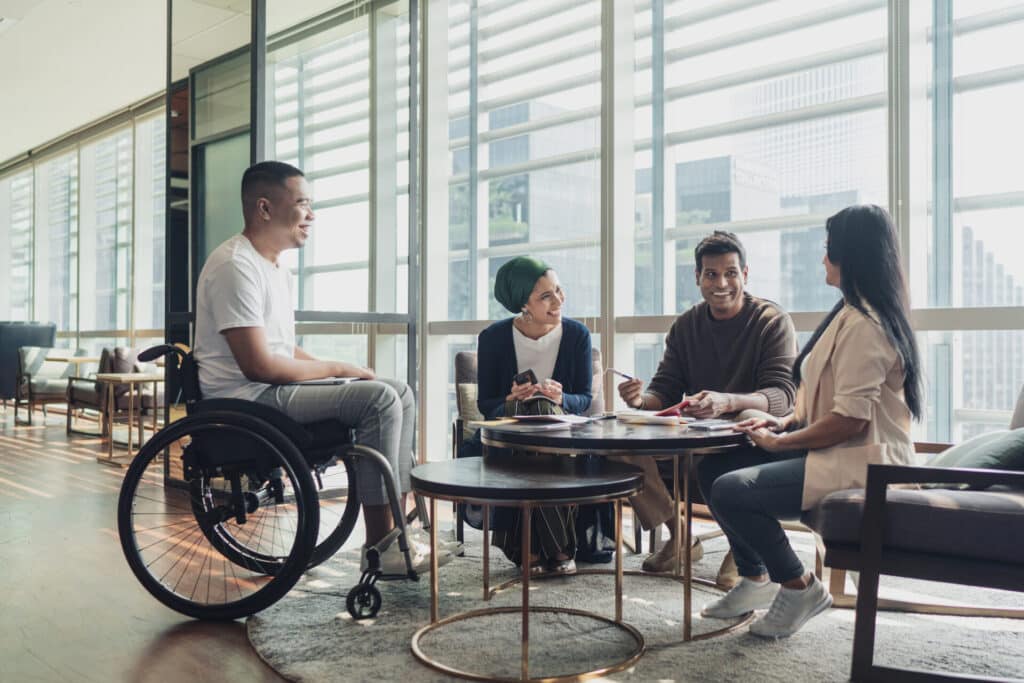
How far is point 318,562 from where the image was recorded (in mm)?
2818

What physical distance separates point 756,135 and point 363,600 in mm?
2735

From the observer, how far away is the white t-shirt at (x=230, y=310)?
2.53 meters

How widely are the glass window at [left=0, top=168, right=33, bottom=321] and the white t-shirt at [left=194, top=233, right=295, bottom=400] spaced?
33.7ft

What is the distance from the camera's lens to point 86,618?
2.54 metres

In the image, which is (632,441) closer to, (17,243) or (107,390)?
(107,390)

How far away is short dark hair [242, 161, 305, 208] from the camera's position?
9.28 ft

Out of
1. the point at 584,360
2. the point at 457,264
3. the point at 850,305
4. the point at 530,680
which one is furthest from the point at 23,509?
the point at 850,305

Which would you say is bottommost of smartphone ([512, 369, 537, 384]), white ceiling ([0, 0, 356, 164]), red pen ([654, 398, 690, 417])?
red pen ([654, 398, 690, 417])

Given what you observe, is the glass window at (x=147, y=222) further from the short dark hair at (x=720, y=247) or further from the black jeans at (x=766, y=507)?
the black jeans at (x=766, y=507)

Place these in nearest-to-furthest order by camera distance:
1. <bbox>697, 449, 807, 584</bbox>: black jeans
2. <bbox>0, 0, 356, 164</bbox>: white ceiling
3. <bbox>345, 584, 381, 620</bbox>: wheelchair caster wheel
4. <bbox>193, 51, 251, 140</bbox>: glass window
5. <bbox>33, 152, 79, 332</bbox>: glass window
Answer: <bbox>697, 449, 807, 584</bbox>: black jeans
<bbox>345, 584, 381, 620</bbox>: wheelchair caster wheel
<bbox>193, 51, 251, 140</bbox>: glass window
<bbox>0, 0, 356, 164</bbox>: white ceiling
<bbox>33, 152, 79, 332</bbox>: glass window

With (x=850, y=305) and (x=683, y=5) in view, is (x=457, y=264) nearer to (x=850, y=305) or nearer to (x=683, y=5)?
(x=683, y=5)

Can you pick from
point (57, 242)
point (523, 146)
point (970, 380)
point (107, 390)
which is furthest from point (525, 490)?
point (57, 242)

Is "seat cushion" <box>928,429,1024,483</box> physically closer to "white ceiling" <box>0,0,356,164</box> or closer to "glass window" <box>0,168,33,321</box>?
"white ceiling" <box>0,0,356,164</box>

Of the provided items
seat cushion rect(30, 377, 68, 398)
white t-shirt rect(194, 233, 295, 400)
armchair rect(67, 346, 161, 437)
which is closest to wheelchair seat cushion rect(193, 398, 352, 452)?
white t-shirt rect(194, 233, 295, 400)
